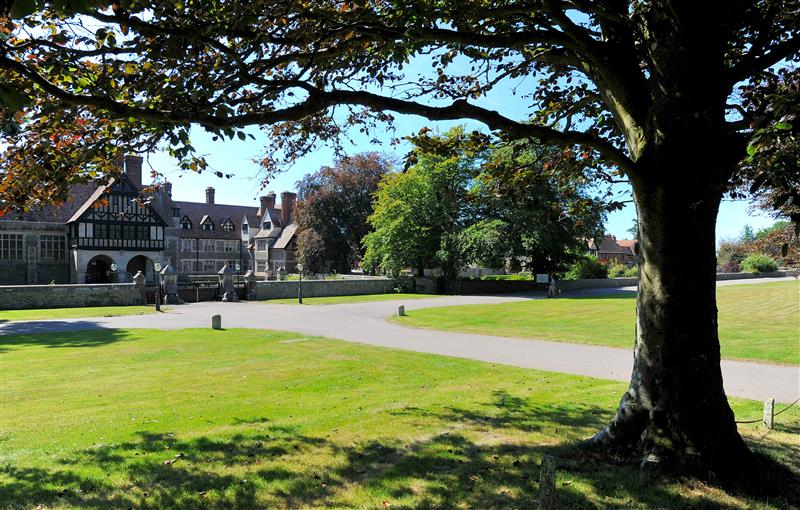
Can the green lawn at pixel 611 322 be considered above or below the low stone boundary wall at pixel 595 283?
below

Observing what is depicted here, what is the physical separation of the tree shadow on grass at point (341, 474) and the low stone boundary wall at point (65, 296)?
3007 cm

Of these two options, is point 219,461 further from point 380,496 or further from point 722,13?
point 722,13

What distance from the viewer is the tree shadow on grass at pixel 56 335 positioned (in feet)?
54.6

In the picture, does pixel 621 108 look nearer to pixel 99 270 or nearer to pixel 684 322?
pixel 684 322

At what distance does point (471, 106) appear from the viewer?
5508 millimetres

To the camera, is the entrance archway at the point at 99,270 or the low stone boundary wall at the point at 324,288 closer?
the low stone boundary wall at the point at 324,288

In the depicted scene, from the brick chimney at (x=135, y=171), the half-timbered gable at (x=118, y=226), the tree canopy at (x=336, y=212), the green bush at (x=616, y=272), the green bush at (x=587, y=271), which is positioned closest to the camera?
the half-timbered gable at (x=118, y=226)

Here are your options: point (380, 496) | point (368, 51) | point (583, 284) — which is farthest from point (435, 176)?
point (380, 496)

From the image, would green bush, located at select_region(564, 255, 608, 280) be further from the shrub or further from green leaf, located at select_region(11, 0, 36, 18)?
green leaf, located at select_region(11, 0, 36, 18)

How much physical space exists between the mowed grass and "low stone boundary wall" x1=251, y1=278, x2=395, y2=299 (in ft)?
86.7

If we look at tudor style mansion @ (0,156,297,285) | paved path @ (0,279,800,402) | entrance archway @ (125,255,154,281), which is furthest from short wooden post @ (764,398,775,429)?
entrance archway @ (125,255,154,281)

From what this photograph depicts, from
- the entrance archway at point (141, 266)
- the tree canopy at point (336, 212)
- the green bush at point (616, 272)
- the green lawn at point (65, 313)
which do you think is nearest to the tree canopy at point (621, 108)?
the green lawn at point (65, 313)

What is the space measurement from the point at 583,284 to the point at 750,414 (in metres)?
45.1

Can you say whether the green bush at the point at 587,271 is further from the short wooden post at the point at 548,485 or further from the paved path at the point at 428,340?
the short wooden post at the point at 548,485
